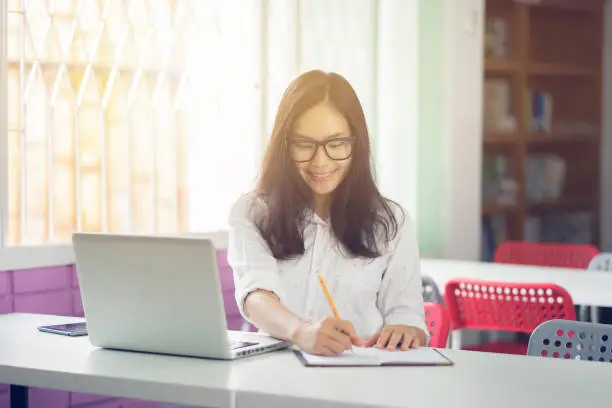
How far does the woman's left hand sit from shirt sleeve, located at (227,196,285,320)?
250 millimetres

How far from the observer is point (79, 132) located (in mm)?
3025

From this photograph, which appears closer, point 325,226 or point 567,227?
point 325,226

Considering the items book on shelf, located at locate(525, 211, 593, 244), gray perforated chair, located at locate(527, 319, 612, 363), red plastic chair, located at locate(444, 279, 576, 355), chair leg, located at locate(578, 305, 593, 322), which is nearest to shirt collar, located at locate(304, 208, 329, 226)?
gray perforated chair, located at locate(527, 319, 612, 363)

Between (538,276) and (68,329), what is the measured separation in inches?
72.9

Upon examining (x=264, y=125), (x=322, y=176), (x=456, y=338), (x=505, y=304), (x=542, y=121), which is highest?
(x=542, y=121)

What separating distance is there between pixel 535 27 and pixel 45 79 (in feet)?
11.5

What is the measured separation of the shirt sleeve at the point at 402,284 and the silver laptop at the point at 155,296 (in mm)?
350

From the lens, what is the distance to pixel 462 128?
4512 mm

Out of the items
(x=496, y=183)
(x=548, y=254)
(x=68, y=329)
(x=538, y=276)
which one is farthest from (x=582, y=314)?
(x=496, y=183)

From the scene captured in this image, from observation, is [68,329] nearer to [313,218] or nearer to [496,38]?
[313,218]

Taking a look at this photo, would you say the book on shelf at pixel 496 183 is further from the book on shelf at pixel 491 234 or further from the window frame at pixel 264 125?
the window frame at pixel 264 125

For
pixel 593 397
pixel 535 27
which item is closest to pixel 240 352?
pixel 593 397

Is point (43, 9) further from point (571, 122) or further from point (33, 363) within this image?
point (571, 122)

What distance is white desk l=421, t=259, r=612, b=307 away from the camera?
2.99m
